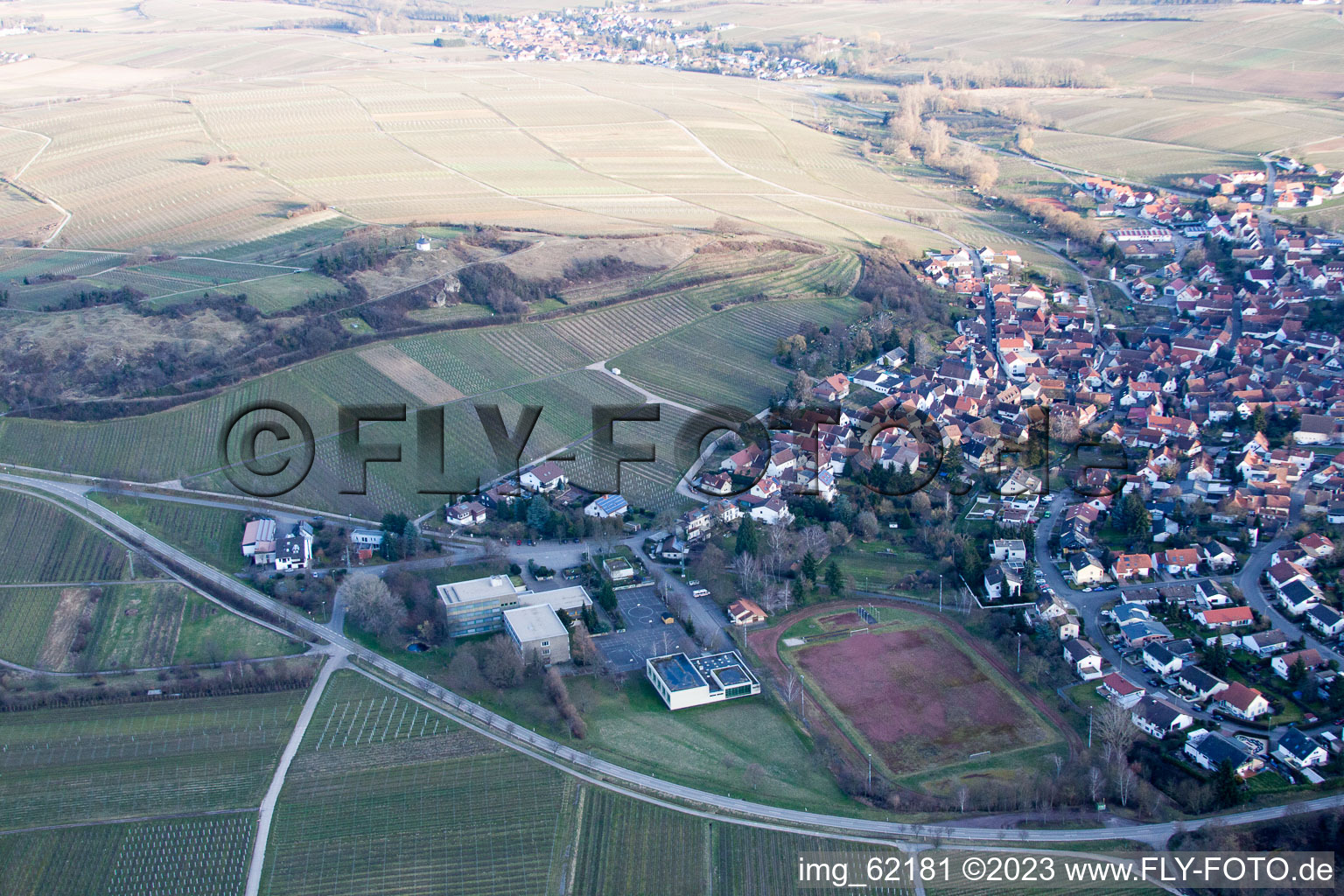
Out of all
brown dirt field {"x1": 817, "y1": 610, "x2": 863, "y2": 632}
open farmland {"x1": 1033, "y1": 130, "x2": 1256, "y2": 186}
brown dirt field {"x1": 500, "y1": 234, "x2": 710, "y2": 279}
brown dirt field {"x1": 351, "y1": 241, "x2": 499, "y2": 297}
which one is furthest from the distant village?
open farmland {"x1": 1033, "y1": 130, "x2": 1256, "y2": 186}

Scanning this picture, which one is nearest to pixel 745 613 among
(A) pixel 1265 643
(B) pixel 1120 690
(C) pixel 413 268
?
(B) pixel 1120 690

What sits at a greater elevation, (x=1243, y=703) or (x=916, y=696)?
(x=1243, y=703)

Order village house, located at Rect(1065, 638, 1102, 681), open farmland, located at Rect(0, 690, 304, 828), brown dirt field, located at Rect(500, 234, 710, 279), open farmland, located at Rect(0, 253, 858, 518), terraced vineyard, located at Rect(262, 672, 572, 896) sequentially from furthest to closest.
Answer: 1. brown dirt field, located at Rect(500, 234, 710, 279)
2. open farmland, located at Rect(0, 253, 858, 518)
3. village house, located at Rect(1065, 638, 1102, 681)
4. open farmland, located at Rect(0, 690, 304, 828)
5. terraced vineyard, located at Rect(262, 672, 572, 896)

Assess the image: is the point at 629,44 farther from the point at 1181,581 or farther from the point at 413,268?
the point at 1181,581

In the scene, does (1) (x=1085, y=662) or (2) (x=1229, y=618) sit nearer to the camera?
(1) (x=1085, y=662)

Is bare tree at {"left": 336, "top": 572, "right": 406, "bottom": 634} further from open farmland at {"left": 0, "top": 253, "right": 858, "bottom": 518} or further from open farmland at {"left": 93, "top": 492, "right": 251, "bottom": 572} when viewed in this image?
open farmland at {"left": 0, "top": 253, "right": 858, "bottom": 518}

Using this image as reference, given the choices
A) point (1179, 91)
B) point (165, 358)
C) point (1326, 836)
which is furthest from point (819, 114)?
point (1326, 836)

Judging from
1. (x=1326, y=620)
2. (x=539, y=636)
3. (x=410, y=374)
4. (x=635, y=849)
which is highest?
(x=410, y=374)
